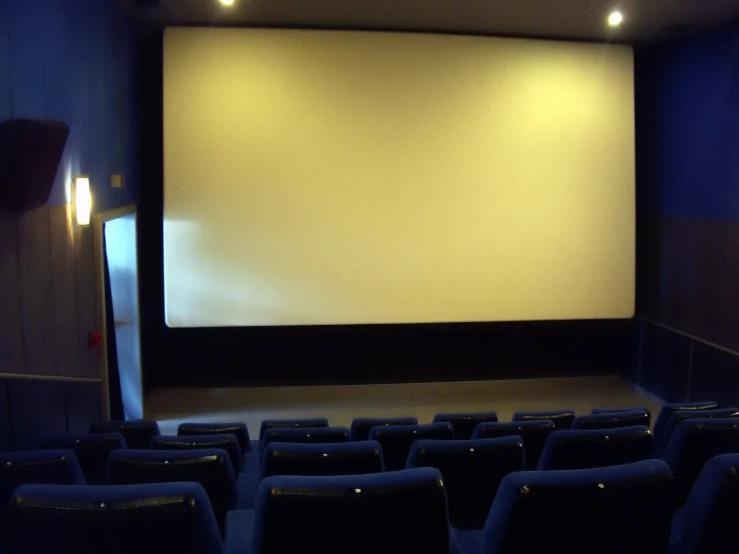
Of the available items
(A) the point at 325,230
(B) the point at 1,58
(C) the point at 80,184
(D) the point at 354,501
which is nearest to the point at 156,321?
(A) the point at 325,230

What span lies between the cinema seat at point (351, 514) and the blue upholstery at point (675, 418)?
2302 mm

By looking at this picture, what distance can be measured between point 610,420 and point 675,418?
35cm

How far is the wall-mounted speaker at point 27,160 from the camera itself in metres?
3.76

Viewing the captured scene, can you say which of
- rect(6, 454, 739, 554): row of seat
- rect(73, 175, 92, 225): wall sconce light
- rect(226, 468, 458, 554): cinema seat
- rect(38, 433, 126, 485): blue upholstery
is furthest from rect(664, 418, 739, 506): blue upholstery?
rect(73, 175, 92, 225): wall sconce light

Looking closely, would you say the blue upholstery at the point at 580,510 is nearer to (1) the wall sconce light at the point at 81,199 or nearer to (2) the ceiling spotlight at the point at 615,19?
(1) the wall sconce light at the point at 81,199

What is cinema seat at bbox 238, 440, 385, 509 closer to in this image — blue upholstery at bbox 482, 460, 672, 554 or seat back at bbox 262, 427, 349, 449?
blue upholstery at bbox 482, 460, 672, 554

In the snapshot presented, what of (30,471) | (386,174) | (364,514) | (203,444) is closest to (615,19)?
(386,174)

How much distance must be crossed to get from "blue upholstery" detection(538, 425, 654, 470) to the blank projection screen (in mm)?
4560

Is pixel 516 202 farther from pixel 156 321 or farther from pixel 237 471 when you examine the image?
pixel 237 471

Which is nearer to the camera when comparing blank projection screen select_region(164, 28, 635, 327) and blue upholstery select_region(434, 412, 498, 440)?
blue upholstery select_region(434, 412, 498, 440)

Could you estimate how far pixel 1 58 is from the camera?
3.74m

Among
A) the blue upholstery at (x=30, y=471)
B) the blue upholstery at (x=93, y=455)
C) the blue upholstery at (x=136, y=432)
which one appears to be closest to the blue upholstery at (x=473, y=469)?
the blue upholstery at (x=30, y=471)

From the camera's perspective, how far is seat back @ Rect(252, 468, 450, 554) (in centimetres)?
156

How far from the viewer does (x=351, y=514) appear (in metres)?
1.57
